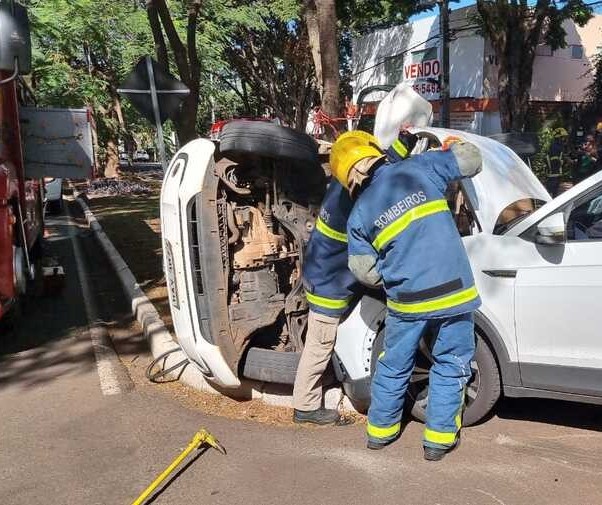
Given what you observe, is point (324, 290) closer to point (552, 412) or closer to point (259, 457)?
point (259, 457)

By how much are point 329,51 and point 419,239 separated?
3827 millimetres

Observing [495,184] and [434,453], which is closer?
[434,453]

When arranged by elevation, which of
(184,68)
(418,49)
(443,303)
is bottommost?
(443,303)

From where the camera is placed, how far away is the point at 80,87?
71.6 feet

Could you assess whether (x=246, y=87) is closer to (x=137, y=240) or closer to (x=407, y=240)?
(x=137, y=240)

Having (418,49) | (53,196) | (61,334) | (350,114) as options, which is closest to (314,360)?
(61,334)

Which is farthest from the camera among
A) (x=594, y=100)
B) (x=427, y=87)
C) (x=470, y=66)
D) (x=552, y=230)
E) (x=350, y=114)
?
(x=427, y=87)

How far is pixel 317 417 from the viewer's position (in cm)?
415

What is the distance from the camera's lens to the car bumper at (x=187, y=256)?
13.5ft

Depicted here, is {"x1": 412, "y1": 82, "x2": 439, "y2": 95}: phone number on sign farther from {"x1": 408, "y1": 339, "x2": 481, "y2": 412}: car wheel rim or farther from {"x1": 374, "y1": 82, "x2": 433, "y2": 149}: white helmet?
{"x1": 408, "y1": 339, "x2": 481, "y2": 412}: car wheel rim

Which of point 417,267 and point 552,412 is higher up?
point 417,267

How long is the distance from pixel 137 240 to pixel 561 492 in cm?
964

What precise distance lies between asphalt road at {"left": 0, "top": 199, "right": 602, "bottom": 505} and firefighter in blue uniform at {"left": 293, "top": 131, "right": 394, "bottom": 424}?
19cm

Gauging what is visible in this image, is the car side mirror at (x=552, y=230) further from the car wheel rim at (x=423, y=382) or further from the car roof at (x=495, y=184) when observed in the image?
the car wheel rim at (x=423, y=382)
